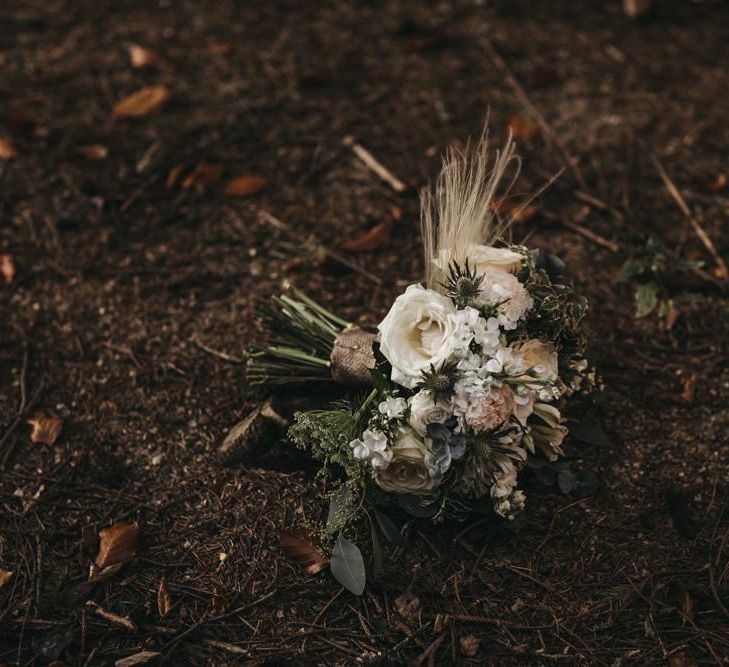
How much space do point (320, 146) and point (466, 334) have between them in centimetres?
171

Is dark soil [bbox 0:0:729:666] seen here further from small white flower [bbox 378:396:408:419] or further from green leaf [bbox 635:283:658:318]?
small white flower [bbox 378:396:408:419]

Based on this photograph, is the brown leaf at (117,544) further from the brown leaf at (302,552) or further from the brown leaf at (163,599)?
the brown leaf at (302,552)

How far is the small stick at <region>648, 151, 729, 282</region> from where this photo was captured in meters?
2.85

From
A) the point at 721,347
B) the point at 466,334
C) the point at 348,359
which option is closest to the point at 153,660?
the point at 348,359

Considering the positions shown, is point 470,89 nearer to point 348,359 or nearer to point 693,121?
point 693,121

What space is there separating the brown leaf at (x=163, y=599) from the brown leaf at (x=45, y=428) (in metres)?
0.59

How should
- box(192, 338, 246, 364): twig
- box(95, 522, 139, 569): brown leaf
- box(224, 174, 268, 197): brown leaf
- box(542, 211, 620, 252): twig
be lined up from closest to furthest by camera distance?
box(95, 522, 139, 569): brown leaf → box(192, 338, 246, 364): twig → box(542, 211, 620, 252): twig → box(224, 174, 268, 197): brown leaf

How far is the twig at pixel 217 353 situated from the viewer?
255cm

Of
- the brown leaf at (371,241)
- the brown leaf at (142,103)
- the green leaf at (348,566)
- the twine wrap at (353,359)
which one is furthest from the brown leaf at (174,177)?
the green leaf at (348,566)

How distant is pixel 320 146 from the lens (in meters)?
3.34

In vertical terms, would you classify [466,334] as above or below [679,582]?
above

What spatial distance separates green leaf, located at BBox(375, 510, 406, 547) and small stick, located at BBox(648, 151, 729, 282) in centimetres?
151

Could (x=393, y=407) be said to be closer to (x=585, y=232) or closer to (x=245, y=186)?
(x=585, y=232)

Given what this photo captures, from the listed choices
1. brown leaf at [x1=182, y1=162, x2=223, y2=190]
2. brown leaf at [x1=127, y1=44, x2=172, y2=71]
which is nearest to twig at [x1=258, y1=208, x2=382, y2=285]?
brown leaf at [x1=182, y1=162, x2=223, y2=190]
